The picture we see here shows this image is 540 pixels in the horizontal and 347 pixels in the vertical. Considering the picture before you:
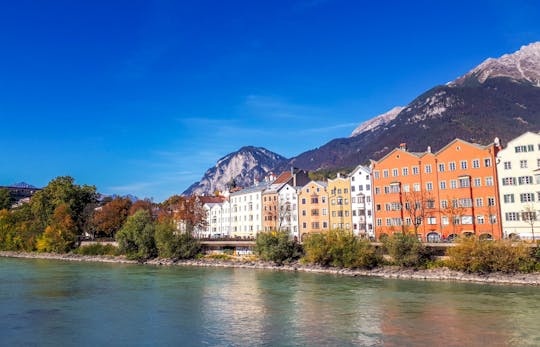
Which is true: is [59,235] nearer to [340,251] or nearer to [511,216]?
[340,251]

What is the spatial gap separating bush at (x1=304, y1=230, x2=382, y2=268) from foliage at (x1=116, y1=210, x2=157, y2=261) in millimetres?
28556

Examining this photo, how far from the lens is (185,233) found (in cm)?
7306

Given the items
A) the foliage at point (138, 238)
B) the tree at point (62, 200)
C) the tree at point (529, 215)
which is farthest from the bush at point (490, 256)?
the tree at point (62, 200)

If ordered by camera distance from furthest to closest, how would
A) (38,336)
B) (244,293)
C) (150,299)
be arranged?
(244,293) → (150,299) → (38,336)

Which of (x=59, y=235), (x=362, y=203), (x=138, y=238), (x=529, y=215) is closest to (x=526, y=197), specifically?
(x=529, y=215)

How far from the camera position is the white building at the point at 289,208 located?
3113 inches

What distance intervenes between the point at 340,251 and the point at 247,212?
37564mm

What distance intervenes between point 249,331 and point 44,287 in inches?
1102

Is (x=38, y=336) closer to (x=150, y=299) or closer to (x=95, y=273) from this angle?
(x=150, y=299)

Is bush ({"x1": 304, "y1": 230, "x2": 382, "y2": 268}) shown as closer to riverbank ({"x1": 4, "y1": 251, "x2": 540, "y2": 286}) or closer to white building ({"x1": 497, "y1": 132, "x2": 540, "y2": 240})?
riverbank ({"x1": 4, "y1": 251, "x2": 540, "y2": 286})

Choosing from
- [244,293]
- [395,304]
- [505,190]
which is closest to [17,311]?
[244,293]

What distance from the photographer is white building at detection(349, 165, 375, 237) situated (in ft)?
224

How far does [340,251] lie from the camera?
179ft

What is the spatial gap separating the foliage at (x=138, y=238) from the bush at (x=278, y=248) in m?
21.2
